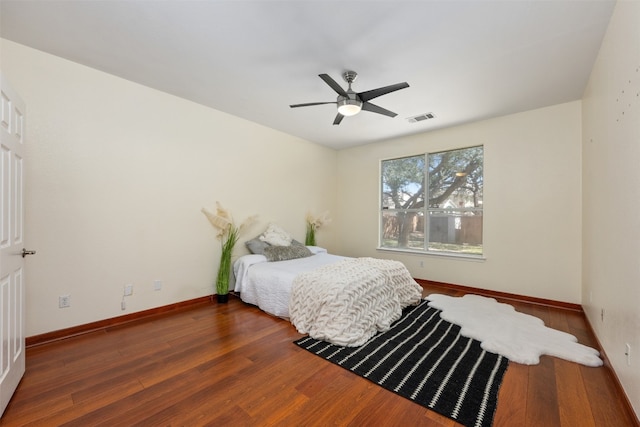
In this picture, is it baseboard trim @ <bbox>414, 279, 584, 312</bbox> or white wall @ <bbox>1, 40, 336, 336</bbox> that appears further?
baseboard trim @ <bbox>414, 279, 584, 312</bbox>

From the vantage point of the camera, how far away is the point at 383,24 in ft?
6.83

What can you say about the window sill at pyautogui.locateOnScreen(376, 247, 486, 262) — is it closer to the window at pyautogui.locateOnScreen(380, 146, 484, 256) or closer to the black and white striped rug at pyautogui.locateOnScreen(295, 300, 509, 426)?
the window at pyautogui.locateOnScreen(380, 146, 484, 256)

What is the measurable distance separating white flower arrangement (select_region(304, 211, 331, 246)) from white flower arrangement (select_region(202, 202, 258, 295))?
1.57 meters

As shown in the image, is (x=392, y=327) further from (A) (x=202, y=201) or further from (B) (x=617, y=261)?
(A) (x=202, y=201)

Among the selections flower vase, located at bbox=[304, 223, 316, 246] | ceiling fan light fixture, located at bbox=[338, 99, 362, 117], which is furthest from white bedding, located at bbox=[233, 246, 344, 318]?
ceiling fan light fixture, located at bbox=[338, 99, 362, 117]

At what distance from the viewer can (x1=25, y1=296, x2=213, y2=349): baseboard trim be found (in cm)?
244

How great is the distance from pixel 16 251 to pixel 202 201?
Result: 1.97 m

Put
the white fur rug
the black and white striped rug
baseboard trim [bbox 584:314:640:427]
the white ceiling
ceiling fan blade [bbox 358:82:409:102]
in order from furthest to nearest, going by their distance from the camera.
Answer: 1. ceiling fan blade [bbox 358:82:409:102]
2. the white fur rug
3. the white ceiling
4. the black and white striped rug
5. baseboard trim [bbox 584:314:640:427]

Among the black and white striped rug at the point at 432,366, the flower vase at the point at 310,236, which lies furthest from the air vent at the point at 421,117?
the black and white striped rug at the point at 432,366

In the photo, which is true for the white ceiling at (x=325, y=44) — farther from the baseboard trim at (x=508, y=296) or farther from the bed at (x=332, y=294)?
the baseboard trim at (x=508, y=296)

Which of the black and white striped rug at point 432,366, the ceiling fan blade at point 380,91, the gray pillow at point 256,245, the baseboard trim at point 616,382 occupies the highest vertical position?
the ceiling fan blade at point 380,91

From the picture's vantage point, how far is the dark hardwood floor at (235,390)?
1.55m

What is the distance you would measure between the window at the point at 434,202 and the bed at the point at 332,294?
1497mm

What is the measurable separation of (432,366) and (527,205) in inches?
118
